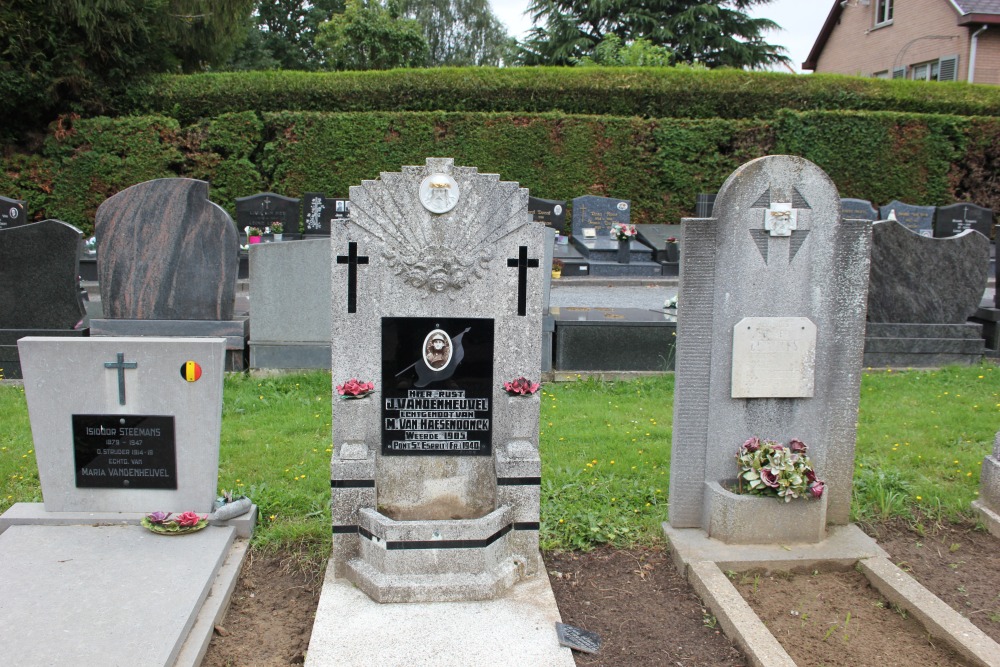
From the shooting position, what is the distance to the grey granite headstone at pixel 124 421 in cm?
391

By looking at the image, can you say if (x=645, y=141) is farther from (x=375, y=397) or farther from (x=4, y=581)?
(x=4, y=581)

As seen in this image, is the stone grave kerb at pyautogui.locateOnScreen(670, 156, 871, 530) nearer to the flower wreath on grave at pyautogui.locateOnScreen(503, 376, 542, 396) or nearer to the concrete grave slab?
the flower wreath on grave at pyautogui.locateOnScreen(503, 376, 542, 396)

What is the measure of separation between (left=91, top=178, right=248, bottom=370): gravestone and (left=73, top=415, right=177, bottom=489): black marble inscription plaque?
3.33 m

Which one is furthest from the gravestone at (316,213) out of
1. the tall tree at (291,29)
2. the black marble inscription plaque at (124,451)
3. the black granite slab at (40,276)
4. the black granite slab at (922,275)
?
the tall tree at (291,29)

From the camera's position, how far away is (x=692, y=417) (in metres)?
4.21

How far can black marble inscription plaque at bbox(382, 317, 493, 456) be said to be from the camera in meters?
3.91

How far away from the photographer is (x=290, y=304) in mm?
7262

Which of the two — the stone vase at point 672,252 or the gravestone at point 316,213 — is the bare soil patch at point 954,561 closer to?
the stone vase at point 672,252

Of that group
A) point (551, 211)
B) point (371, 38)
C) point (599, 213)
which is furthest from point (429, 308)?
point (371, 38)

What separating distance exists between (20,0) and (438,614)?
16.4 m

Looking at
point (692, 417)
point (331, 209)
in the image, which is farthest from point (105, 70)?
point (692, 417)

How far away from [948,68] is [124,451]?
92.3 feet

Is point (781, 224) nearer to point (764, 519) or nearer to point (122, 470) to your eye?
point (764, 519)

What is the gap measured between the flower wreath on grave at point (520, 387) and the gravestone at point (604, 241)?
10299mm
